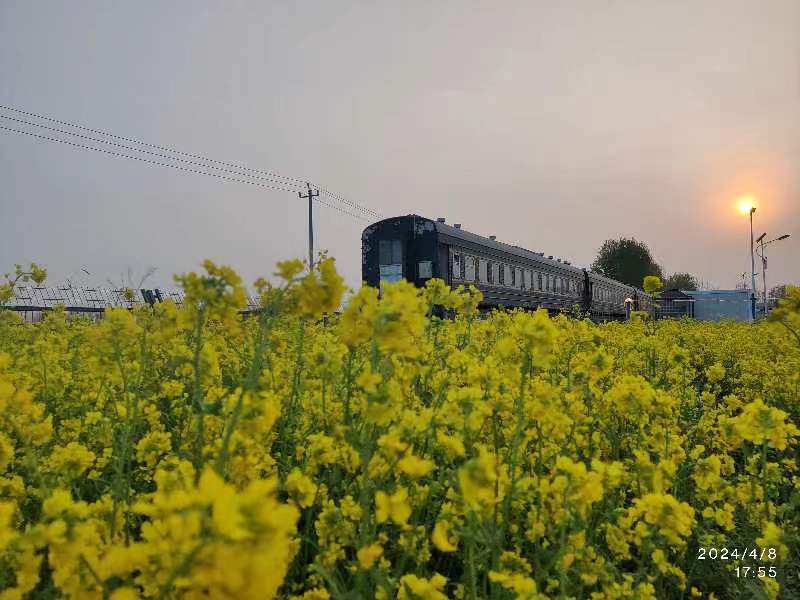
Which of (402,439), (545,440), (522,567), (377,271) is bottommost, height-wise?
(522,567)

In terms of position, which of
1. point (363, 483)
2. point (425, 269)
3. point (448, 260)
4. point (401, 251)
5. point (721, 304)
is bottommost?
point (363, 483)

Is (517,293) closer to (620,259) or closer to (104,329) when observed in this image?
(104,329)

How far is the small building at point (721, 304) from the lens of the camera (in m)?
40.1

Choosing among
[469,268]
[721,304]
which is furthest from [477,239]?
[721,304]

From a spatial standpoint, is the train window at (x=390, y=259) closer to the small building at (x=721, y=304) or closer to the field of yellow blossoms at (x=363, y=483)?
the field of yellow blossoms at (x=363, y=483)

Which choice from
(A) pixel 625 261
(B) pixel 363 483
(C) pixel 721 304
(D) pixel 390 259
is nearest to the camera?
(B) pixel 363 483

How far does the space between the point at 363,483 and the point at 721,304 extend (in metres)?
46.7

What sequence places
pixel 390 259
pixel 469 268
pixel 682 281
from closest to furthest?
pixel 390 259 < pixel 469 268 < pixel 682 281

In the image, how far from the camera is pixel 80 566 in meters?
1.15

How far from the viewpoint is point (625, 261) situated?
73938 mm

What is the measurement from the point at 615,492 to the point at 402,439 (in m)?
1.43

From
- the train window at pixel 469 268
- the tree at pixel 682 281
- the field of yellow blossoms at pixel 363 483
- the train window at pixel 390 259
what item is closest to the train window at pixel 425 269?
the train window at pixel 390 259

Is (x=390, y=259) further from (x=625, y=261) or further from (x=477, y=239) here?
(x=625, y=261)

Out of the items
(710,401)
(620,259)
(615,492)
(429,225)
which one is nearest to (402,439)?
(615,492)
